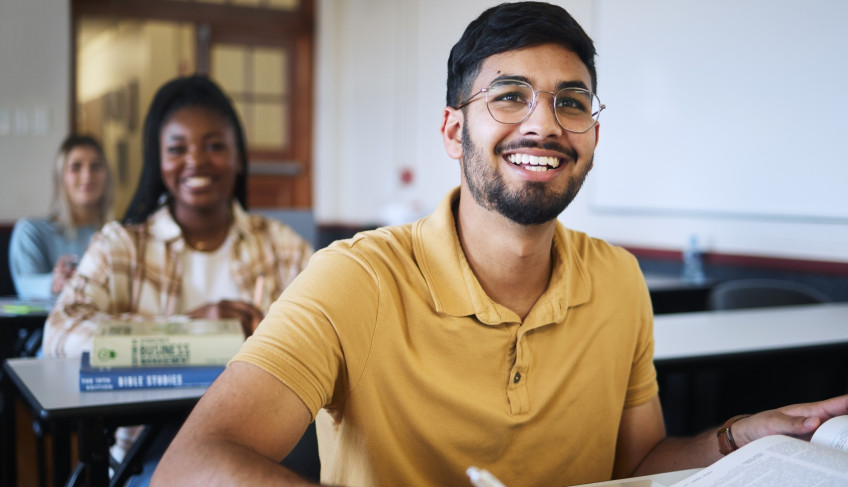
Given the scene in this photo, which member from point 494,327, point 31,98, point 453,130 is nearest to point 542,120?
point 453,130

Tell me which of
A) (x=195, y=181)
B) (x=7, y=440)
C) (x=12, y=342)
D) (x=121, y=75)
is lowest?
(x=7, y=440)

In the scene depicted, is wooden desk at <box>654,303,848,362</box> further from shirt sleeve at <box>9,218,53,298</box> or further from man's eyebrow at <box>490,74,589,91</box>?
shirt sleeve at <box>9,218,53,298</box>

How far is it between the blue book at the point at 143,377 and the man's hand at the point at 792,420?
972 millimetres

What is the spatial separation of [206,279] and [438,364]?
1219mm

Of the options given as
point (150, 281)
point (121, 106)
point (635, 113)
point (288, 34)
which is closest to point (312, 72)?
point (288, 34)

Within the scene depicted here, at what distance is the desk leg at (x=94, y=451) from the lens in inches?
56.1

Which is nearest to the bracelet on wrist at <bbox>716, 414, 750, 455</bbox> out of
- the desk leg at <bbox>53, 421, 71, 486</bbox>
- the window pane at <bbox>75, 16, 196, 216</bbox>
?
the desk leg at <bbox>53, 421, 71, 486</bbox>

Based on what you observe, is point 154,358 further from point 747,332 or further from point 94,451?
point 747,332

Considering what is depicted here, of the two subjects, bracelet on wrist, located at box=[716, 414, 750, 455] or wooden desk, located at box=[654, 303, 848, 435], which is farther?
wooden desk, located at box=[654, 303, 848, 435]

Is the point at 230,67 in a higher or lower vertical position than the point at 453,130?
higher

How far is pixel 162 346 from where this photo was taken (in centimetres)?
152

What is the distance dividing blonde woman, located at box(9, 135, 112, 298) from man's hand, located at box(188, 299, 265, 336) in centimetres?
111

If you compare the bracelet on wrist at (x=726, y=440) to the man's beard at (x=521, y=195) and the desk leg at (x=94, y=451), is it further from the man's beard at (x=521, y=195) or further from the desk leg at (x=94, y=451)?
the desk leg at (x=94, y=451)

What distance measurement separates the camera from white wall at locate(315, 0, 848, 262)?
3.22 m
